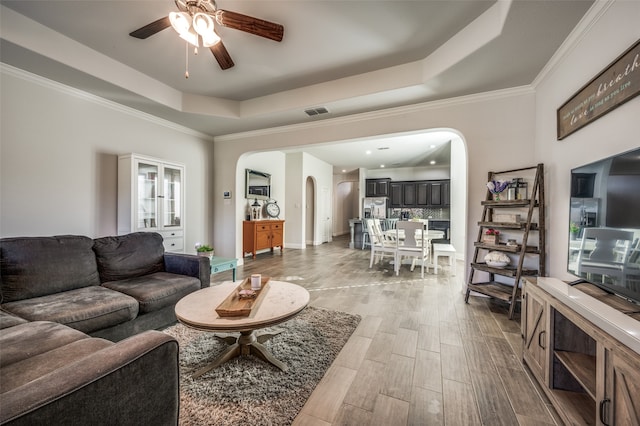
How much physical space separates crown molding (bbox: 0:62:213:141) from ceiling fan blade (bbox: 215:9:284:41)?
2.57 meters

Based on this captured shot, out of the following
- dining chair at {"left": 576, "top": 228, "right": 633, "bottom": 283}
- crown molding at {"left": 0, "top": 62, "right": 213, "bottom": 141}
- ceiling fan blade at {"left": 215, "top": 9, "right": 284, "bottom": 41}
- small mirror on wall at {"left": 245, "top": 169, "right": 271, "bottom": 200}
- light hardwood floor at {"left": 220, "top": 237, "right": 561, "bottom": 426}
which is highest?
crown molding at {"left": 0, "top": 62, "right": 213, "bottom": 141}

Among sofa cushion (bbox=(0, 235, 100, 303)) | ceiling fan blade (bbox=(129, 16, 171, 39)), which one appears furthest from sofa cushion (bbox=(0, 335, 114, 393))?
ceiling fan blade (bbox=(129, 16, 171, 39))

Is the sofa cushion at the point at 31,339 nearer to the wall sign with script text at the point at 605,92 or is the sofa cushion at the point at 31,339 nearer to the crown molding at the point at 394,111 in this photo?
the wall sign with script text at the point at 605,92

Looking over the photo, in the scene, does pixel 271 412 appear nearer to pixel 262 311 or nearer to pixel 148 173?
pixel 262 311

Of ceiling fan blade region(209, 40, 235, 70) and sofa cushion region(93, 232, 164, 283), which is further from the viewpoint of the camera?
sofa cushion region(93, 232, 164, 283)

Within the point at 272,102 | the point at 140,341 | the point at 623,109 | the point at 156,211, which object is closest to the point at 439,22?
the point at 623,109

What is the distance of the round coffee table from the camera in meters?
1.48

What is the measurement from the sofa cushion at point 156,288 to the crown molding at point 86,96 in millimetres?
2520

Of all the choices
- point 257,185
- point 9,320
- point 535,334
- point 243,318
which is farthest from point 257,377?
point 257,185

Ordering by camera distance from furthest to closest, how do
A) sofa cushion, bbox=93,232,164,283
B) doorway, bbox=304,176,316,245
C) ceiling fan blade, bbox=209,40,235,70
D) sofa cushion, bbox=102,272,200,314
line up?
doorway, bbox=304,176,316,245 → sofa cushion, bbox=93,232,164,283 → ceiling fan blade, bbox=209,40,235,70 → sofa cushion, bbox=102,272,200,314

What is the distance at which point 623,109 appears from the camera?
1569 mm

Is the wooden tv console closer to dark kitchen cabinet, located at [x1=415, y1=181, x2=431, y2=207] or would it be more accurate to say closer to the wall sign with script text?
the wall sign with script text

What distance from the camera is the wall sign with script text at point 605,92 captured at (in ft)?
4.83

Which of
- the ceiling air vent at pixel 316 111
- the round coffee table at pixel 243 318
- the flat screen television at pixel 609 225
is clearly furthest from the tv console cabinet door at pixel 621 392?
the ceiling air vent at pixel 316 111
